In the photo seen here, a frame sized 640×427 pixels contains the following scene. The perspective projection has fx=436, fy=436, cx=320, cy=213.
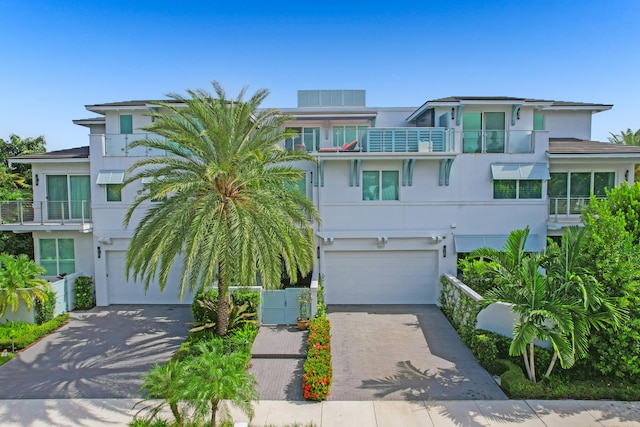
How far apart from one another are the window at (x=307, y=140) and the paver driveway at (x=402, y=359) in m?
7.35

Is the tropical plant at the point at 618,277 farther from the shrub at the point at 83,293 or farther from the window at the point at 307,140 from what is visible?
the shrub at the point at 83,293

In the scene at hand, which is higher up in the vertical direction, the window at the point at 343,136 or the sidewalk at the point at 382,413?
the window at the point at 343,136

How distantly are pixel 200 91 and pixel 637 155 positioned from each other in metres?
17.2

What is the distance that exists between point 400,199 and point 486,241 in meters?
3.95

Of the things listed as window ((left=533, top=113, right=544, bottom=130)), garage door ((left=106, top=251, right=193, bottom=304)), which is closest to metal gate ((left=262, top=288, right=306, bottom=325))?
garage door ((left=106, top=251, right=193, bottom=304))

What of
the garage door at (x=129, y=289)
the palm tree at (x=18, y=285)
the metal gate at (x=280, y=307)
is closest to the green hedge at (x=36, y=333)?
the palm tree at (x=18, y=285)

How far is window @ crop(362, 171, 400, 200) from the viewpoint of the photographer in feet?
60.4

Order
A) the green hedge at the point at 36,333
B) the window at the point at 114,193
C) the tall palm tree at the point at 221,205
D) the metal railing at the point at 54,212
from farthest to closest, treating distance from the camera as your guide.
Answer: the metal railing at the point at 54,212 → the window at the point at 114,193 → the green hedge at the point at 36,333 → the tall palm tree at the point at 221,205

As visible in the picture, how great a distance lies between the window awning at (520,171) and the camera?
58.7 ft

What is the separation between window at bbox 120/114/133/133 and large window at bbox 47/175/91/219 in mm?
2671

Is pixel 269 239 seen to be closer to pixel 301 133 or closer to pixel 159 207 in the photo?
pixel 159 207

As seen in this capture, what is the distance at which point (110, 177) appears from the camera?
18344mm

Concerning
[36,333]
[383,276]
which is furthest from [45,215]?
[383,276]

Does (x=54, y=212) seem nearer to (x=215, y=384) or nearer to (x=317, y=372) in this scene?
(x=317, y=372)
